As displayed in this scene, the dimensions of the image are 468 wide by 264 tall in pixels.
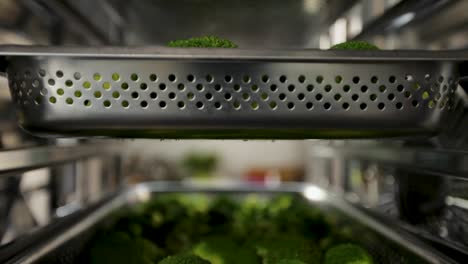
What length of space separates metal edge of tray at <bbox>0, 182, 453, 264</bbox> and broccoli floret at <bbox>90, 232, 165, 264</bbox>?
0.05 meters

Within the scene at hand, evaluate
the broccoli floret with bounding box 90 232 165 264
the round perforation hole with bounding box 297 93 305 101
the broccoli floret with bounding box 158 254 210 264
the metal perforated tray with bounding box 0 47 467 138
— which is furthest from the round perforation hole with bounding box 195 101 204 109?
the broccoli floret with bounding box 90 232 165 264

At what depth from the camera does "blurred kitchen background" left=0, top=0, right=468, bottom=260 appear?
948mm

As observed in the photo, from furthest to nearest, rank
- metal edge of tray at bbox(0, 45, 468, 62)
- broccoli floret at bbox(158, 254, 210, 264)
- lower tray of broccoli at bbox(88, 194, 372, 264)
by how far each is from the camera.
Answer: lower tray of broccoli at bbox(88, 194, 372, 264) < broccoli floret at bbox(158, 254, 210, 264) < metal edge of tray at bbox(0, 45, 468, 62)

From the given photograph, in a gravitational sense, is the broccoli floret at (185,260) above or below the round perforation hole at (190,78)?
below

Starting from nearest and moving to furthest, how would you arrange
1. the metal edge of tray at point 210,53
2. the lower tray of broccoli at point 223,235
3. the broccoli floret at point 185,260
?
1. the metal edge of tray at point 210,53
2. the broccoli floret at point 185,260
3. the lower tray of broccoli at point 223,235

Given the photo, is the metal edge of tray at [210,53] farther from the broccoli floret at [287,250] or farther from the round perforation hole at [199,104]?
the broccoli floret at [287,250]

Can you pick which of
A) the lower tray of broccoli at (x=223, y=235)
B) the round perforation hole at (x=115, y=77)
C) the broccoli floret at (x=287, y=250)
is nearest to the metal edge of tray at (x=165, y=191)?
the lower tray of broccoli at (x=223, y=235)

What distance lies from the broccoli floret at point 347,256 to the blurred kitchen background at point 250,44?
0.49ft

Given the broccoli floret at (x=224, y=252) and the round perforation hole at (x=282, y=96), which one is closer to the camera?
the round perforation hole at (x=282, y=96)

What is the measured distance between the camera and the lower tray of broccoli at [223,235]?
859 mm

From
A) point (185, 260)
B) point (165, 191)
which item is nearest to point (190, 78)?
point (185, 260)

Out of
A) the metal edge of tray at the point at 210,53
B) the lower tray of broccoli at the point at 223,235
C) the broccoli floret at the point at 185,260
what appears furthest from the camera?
the lower tray of broccoli at the point at 223,235

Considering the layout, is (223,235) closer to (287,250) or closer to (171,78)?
(287,250)

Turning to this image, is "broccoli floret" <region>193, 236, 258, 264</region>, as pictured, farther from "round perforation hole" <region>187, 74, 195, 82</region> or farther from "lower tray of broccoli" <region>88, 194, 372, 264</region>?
"round perforation hole" <region>187, 74, 195, 82</region>
